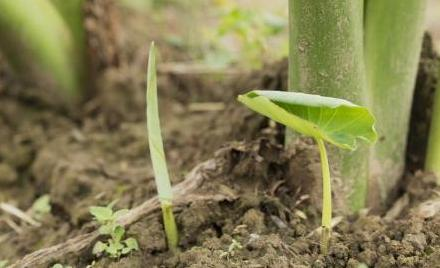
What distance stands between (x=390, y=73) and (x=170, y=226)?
42 cm

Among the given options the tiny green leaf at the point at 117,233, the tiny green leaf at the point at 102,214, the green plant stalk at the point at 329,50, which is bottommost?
the tiny green leaf at the point at 117,233

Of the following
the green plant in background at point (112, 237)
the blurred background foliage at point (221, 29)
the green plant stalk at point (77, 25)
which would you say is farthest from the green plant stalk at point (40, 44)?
the green plant in background at point (112, 237)

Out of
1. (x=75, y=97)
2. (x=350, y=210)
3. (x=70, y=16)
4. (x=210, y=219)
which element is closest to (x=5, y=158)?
(x=75, y=97)

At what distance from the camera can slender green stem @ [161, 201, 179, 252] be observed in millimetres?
926

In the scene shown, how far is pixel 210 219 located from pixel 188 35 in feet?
3.27

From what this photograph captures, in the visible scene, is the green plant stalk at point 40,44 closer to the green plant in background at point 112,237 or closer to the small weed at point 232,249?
the green plant in background at point 112,237

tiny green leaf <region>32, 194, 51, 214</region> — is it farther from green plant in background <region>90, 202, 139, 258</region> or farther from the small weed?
the small weed

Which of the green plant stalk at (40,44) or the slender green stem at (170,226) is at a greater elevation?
the green plant stalk at (40,44)

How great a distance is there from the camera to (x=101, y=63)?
5.21 ft

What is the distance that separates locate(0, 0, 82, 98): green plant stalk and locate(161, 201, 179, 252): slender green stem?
735 mm

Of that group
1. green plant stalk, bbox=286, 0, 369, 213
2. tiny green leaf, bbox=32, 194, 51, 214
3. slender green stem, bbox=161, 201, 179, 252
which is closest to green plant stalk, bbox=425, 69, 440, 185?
green plant stalk, bbox=286, 0, 369, 213

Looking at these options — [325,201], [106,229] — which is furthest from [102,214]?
[325,201]

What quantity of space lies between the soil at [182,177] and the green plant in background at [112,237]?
13 mm

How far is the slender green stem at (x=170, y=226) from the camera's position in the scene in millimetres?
926
